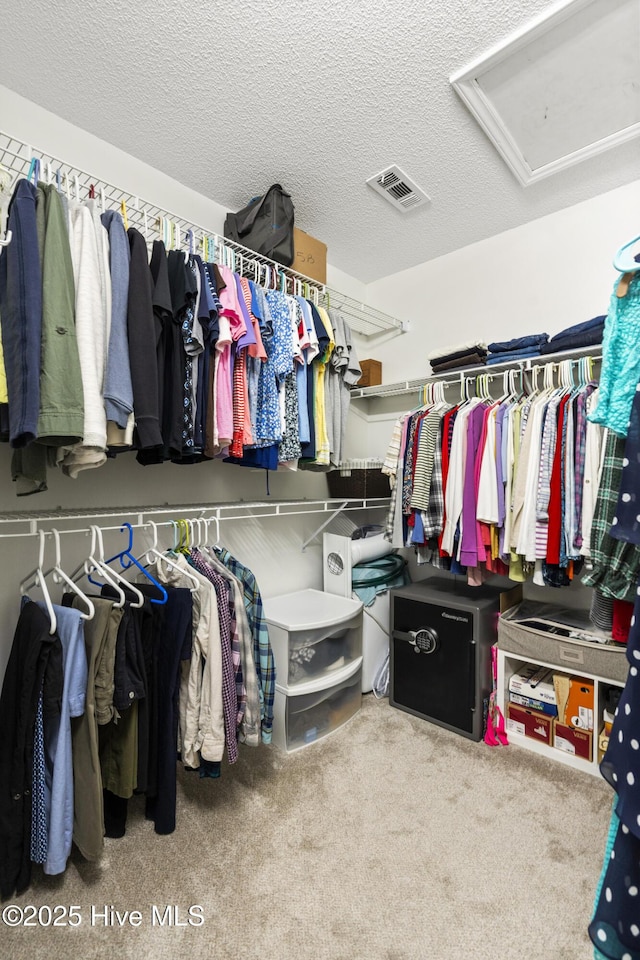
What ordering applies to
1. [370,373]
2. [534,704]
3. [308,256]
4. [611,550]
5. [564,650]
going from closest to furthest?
[611,550] < [564,650] < [534,704] < [308,256] < [370,373]

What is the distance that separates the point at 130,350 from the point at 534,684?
2.05 m

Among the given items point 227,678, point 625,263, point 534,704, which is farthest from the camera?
point 534,704

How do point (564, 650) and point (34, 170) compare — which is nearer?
point (34, 170)

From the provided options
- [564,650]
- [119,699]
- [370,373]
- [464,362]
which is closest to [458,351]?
[464,362]

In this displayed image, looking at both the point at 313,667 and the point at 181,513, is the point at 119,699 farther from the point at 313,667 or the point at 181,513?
the point at 313,667

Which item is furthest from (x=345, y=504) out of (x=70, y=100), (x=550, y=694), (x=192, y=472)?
(x=70, y=100)

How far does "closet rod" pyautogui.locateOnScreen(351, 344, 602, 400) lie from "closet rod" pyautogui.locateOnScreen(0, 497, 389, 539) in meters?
0.65

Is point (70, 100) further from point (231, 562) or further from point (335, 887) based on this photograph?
point (335, 887)

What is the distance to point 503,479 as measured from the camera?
192 centimetres

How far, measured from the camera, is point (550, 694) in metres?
1.95

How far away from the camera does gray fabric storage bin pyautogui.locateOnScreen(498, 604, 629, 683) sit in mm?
1767

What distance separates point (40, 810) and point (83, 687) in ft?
1.11

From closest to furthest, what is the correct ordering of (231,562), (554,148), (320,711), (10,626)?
(10,626) → (231,562) → (554,148) → (320,711)

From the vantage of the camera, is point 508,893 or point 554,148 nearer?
point 508,893
